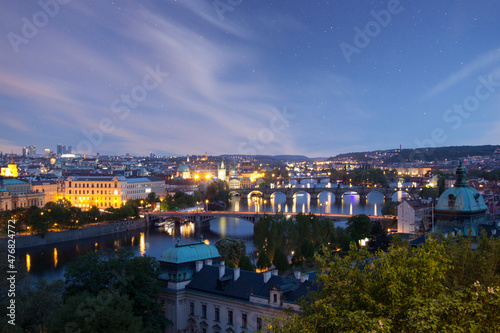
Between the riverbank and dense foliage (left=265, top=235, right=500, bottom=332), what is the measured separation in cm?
2913

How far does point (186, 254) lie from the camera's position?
13477 mm

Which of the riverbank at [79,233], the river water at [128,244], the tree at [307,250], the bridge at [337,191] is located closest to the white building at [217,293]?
the tree at [307,250]

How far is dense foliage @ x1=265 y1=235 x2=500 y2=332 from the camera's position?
5.61 m

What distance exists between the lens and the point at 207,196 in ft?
218

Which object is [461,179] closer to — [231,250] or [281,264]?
[281,264]

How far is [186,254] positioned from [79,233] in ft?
81.2

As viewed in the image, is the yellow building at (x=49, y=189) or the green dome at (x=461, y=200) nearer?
the green dome at (x=461, y=200)

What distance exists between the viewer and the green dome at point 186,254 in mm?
13259

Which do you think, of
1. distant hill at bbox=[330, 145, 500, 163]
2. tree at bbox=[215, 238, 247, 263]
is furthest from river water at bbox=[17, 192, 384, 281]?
distant hill at bbox=[330, 145, 500, 163]

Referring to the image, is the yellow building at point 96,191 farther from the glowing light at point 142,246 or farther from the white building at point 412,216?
the white building at point 412,216

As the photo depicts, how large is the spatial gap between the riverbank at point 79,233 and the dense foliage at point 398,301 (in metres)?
29.1

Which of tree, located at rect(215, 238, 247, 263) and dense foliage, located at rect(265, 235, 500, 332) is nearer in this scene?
dense foliage, located at rect(265, 235, 500, 332)

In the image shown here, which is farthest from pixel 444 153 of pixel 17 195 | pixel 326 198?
pixel 17 195

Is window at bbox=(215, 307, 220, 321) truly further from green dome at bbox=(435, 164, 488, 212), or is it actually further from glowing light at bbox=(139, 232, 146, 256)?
glowing light at bbox=(139, 232, 146, 256)
